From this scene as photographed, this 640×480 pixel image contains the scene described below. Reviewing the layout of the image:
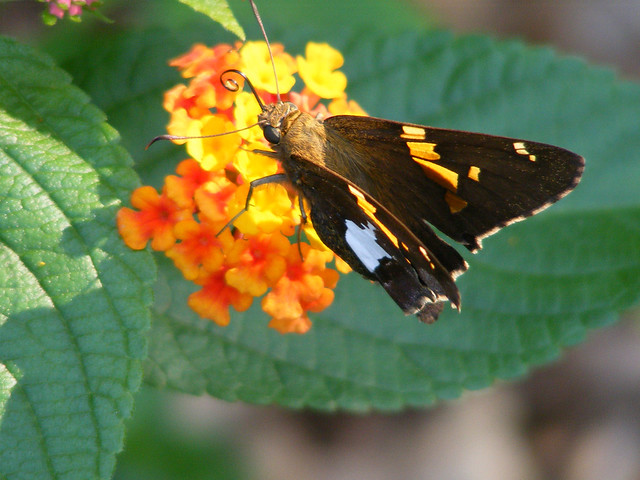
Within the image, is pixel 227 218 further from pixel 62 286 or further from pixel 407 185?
pixel 407 185

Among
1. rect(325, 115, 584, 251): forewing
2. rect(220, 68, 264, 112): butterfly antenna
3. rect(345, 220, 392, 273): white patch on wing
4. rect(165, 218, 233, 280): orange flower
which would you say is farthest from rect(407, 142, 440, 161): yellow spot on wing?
rect(165, 218, 233, 280): orange flower

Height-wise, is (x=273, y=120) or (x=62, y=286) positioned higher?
(x=273, y=120)

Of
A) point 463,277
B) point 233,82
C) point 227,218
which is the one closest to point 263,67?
point 233,82

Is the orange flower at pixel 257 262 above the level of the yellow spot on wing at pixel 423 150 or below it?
below

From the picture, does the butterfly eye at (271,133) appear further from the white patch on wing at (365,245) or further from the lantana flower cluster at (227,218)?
the white patch on wing at (365,245)

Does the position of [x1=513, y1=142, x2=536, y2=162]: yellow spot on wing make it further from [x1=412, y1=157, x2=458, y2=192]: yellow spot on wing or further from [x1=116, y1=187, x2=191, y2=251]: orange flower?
[x1=116, y1=187, x2=191, y2=251]: orange flower

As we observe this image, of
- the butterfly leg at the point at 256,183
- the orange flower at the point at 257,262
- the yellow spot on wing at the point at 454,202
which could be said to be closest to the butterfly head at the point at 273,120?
the butterfly leg at the point at 256,183
